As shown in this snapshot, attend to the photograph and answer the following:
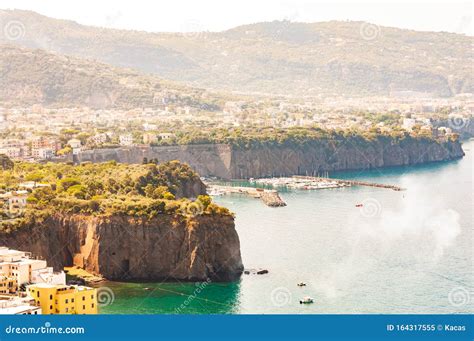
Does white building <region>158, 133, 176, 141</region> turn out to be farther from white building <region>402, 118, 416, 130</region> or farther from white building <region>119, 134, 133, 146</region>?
white building <region>402, 118, 416, 130</region>

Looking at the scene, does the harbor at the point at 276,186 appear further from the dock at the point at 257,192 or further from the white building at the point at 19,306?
the white building at the point at 19,306

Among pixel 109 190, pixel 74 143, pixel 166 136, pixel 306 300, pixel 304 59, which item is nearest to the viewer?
pixel 306 300

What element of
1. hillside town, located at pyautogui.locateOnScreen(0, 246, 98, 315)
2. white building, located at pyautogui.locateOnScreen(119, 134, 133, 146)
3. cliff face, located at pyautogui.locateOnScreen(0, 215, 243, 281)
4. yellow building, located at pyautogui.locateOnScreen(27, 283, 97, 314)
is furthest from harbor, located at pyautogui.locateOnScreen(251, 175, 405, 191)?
yellow building, located at pyautogui.locateOnScreen(27, 283, 97, 314)

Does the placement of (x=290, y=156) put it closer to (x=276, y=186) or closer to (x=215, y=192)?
(x=276, y=186)


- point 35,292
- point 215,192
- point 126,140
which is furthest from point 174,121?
point 35,292

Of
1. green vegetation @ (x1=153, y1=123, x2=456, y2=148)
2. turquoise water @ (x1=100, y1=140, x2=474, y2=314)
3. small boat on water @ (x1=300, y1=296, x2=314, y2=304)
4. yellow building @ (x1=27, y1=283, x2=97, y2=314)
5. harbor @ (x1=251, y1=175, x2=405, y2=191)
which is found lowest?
harbor @ (x1=251, y1=175, x2=405, y2=191)

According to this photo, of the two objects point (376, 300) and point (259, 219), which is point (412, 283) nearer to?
point (376, 300)
